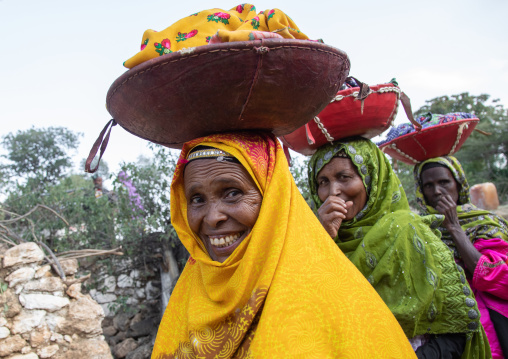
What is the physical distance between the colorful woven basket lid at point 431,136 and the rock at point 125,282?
20.2 ft

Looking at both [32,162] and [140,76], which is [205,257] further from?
[32,162]

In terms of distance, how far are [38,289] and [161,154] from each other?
3.23m

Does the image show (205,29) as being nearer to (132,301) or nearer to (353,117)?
(353,117)

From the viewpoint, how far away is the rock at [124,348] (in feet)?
21.5

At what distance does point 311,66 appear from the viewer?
1.25 meters

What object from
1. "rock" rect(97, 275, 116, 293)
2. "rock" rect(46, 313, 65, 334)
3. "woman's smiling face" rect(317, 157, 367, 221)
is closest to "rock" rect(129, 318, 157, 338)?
"rock" rect(97, 275, 116, 293)

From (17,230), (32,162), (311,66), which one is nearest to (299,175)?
(311,66)

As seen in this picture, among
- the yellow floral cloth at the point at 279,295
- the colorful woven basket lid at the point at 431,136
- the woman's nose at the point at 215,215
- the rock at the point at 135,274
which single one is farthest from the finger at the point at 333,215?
the rock at the point at 135,274

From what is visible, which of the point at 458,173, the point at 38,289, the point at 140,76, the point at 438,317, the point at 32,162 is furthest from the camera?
the point at 32,162

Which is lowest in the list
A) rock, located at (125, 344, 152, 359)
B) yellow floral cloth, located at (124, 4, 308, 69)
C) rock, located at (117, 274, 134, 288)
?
rock, located at (125, 344, 152, 359)

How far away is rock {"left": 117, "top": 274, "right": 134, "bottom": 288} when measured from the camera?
7.23 meters

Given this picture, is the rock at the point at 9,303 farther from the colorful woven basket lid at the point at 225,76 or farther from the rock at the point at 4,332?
the colorful woven basket lid at the point at 225,76

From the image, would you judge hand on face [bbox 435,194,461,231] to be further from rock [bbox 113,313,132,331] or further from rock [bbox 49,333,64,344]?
rock [bbox 113,313,132,331]

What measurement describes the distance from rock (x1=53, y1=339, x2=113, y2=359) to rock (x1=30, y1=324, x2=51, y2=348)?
23 cm
